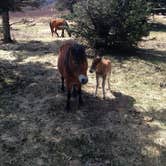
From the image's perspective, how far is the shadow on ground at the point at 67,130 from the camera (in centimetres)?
808

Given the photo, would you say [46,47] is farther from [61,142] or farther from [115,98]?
[61,142]

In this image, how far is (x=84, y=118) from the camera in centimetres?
969

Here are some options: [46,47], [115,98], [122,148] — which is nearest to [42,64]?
[46,47]

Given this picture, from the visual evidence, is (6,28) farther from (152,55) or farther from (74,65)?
(74,65)

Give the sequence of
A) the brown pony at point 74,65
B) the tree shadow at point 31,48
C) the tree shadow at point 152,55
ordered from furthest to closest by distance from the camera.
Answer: the tree shadow at point 31,48, the tree shadow at point 152,55, the brown pony at point 74,65

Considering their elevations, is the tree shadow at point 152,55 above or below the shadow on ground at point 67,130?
below

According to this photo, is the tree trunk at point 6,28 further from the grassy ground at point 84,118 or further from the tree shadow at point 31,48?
the grassy ground at point 84,118

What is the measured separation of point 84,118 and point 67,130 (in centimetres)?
75

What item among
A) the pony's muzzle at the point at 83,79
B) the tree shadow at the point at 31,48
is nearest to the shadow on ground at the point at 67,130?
the pony's muzzle at the point at 83,79

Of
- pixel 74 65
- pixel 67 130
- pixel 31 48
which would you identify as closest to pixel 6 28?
pixel 31 48

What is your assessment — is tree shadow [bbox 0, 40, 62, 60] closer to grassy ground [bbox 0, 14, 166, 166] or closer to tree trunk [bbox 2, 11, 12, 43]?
tree trunk [bbox 2, 11, 12, 43]

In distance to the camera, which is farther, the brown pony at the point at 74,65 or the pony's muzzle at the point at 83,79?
the brown pony at the point at 74,65

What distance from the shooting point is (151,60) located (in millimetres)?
15305

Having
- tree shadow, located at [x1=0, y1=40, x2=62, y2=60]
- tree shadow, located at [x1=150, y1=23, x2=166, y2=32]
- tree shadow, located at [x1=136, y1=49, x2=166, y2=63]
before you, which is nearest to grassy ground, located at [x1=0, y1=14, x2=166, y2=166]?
tree shadow, located at [x1=136, y1=49, x2=166, y2=63]
